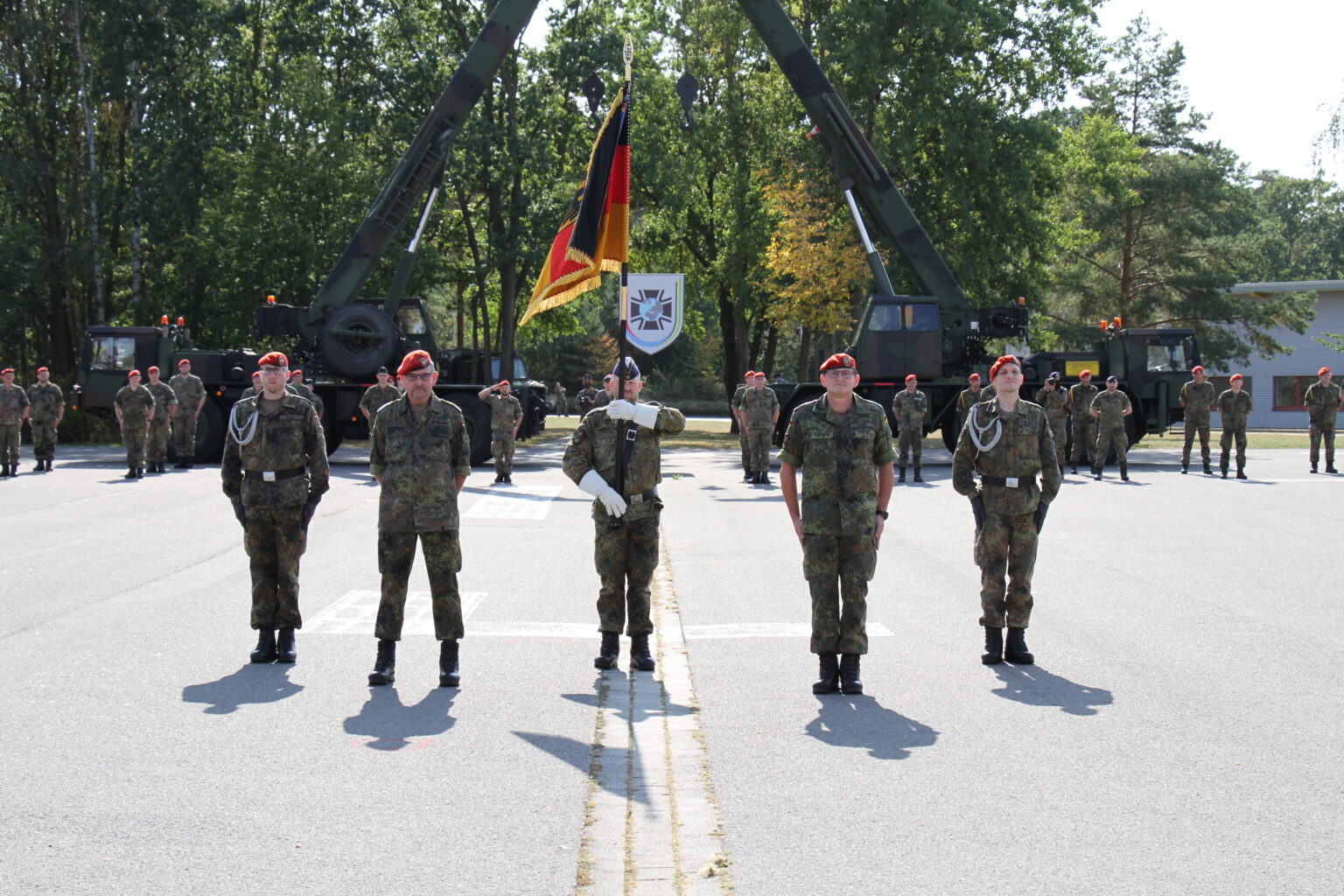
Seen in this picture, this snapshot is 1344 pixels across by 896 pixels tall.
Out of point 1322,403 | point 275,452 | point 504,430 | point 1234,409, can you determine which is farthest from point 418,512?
point 1322,403

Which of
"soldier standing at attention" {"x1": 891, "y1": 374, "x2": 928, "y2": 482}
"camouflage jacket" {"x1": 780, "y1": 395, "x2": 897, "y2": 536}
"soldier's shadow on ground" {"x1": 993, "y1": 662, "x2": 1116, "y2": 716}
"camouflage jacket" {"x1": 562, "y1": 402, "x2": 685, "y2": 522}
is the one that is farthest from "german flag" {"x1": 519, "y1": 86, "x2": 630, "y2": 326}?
"soldier standing at attention" {"x1": 891, "y1": 374, "x2": 928, "y2": 482}

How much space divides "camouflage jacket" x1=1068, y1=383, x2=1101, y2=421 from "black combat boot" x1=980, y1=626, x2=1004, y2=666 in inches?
699

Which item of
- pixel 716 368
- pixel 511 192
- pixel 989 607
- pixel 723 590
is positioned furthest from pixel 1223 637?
pixel 716 368

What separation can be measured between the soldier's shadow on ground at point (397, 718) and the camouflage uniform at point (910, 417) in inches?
626

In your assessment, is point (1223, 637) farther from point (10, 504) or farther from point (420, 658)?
point (10, 504)

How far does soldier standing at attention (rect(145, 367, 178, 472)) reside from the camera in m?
22.4

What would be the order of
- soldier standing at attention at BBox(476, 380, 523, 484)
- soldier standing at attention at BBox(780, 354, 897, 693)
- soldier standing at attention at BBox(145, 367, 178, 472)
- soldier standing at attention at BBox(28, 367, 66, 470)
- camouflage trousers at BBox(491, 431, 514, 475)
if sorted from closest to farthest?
soldier standing at attention at BBox(780, 354, 897, 693) → soldier standing at attention at BBox(476, 380, 523, 484) → camouflage trousers at BBox(491, 431, 514, 475) → soldier standing at attention at BBox(145, 367, 178, 472) → soldier standing at attention at BBox(28, 367, 66, 470)

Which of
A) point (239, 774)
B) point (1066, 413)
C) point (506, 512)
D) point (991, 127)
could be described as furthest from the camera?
point (991, 127)

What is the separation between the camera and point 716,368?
254ft

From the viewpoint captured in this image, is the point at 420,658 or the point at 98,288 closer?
the point at 420,658

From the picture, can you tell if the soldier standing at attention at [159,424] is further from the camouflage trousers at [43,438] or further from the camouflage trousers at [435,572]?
the camouflage trousers at [435,572]

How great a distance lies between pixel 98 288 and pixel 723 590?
34.0 m

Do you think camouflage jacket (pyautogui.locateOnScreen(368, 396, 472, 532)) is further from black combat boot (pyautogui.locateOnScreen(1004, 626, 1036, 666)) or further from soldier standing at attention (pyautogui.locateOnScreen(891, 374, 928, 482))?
soldier standing at attention (pyautogui.locateOnScreen(891, 374, 928, 482))

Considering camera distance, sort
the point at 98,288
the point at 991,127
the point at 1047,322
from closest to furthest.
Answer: the point at 991,127 < the point at 98,288 < the point at 1047,322
